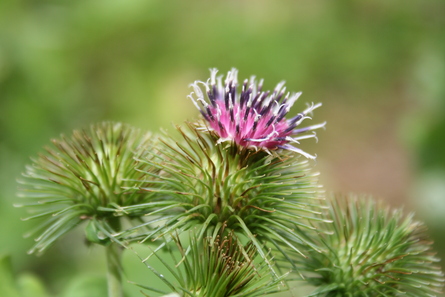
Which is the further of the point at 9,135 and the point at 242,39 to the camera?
the point at 242,39

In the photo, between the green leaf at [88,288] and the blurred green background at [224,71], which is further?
the blurred green background at [224,71]

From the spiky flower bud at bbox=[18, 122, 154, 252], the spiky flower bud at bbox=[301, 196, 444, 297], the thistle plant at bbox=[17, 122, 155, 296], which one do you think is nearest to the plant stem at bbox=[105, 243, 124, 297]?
the thistle plant at bbox=[17, 122, 155, 296]

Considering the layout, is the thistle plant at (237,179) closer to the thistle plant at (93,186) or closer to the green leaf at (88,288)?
the thistle plant at (93,186)

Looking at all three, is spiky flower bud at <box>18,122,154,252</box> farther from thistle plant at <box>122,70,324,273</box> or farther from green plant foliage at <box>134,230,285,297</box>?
green plant foliage at <box>134,230,285,297</box>

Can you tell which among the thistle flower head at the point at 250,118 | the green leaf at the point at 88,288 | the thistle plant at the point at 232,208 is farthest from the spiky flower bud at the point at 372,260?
the green leaf at the point at 88,288

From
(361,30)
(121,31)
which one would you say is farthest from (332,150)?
(121,31)

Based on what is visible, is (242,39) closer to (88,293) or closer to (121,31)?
(121,31)
